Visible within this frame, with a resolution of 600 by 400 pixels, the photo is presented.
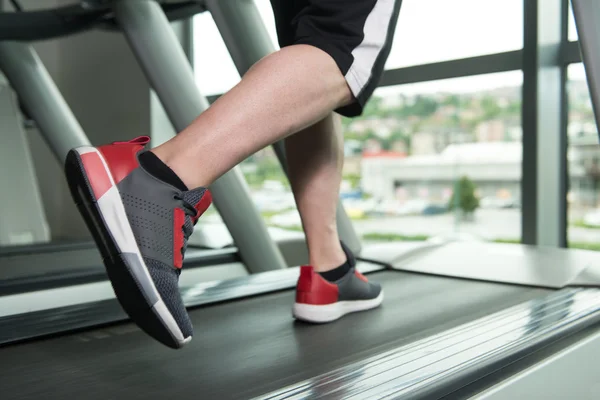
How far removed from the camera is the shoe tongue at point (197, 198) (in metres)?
0.79

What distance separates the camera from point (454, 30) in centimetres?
270

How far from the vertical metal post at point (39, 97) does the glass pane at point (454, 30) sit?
1498 mm

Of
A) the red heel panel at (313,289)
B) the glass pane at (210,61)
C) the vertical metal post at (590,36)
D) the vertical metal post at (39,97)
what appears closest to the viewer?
the red heel panel at (313,289)

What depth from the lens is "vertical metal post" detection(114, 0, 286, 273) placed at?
215cm

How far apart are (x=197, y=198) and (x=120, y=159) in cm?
11

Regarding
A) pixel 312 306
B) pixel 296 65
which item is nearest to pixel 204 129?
pixel 296 65

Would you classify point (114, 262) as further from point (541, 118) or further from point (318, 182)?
point (541, 118)

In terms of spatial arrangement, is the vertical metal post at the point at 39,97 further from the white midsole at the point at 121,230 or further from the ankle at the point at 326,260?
the white midsole at the point at 121,230

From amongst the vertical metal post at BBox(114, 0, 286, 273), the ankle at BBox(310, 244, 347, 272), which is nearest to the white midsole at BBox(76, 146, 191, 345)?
the ankle at BBox(310, 244, 347, 272)

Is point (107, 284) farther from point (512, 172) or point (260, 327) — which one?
point (512, 172)

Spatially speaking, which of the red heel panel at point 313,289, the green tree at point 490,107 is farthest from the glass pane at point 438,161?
the red heel panel at point 313,289

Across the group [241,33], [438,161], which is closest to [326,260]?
[241,33]

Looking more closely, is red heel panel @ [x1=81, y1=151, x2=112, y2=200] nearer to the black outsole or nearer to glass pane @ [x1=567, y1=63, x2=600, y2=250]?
the black outsole

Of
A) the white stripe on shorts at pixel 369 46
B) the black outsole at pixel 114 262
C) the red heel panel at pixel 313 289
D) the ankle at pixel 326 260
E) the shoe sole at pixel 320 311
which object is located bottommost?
the shoe sole at pixel 320 311
